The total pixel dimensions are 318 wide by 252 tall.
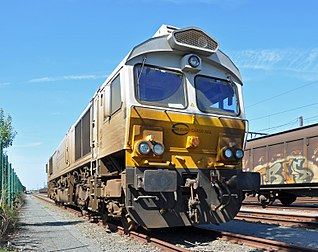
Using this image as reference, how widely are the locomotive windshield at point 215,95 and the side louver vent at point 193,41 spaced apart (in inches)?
24.6

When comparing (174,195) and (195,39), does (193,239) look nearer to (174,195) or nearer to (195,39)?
(174,195)

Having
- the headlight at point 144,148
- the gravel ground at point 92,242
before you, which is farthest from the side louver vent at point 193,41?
the gravel ground at point 92,242

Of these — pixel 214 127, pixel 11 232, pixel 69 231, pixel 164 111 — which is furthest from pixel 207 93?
pixel 11 232

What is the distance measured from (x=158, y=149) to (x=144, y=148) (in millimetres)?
280

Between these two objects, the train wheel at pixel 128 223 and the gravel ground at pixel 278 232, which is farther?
the gravel ground at pixel 278 232

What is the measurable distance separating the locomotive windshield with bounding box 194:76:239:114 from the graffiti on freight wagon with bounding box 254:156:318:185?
22.5 ft

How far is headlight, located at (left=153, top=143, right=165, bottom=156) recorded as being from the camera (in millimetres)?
6691

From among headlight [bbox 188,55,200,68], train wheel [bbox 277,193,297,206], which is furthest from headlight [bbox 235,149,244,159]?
train wheel [bbox 277,193,297,206]

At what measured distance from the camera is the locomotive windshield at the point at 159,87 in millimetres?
7102

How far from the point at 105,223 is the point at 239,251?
4.35 meters

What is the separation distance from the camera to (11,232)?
9.68m

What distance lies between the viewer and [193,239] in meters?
7.61

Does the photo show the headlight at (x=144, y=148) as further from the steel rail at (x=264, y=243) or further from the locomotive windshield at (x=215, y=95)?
the steel rail at (x=264, y=243)

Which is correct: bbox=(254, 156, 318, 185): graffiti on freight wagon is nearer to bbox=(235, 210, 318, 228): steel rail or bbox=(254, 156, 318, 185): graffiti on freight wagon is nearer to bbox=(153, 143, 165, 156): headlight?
bbox=(235, 210, 318, 228): steel rail
